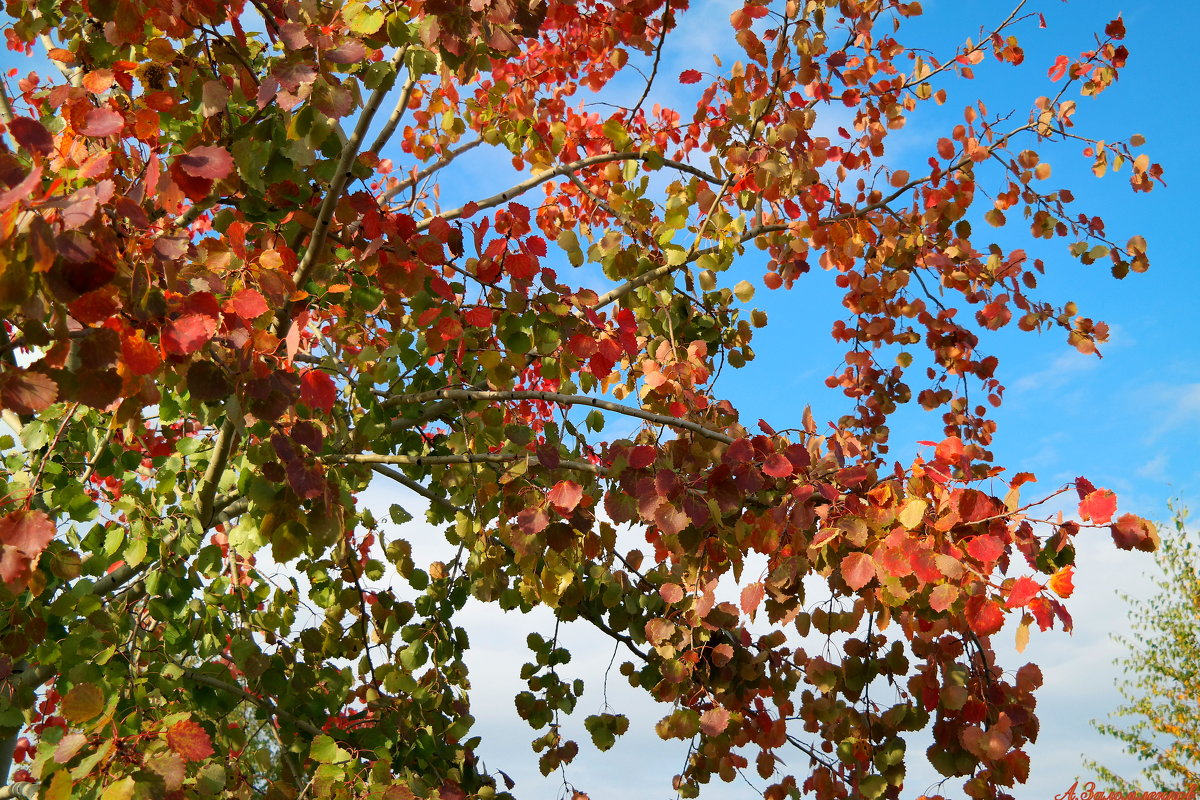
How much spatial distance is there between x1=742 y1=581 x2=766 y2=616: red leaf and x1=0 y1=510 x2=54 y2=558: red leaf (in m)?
1.71

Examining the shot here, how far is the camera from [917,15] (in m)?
4.83

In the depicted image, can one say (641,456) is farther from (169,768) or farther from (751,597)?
(169,768)

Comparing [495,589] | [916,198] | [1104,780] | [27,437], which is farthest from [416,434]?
[1104,780]

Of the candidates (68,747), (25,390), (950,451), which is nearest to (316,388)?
(25,390)

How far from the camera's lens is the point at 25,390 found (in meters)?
1.63

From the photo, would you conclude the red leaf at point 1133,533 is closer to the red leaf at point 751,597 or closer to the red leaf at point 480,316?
the red leaf at point 751,597

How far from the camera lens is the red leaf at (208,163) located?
1916 millimetres

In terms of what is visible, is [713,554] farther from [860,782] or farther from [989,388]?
[989,388]

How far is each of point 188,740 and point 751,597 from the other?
1486 mm

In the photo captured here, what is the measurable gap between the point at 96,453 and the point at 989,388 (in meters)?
4.54

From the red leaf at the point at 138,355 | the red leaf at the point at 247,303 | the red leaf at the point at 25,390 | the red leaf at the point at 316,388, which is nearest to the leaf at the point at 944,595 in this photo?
the red leaf at the point at 316,388

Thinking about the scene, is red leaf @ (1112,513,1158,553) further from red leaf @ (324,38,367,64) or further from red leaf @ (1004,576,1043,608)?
red leaf @ (324,38,367,64)

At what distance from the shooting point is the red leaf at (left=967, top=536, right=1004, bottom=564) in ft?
7.15

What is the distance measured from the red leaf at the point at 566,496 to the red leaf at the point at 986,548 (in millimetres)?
1014
